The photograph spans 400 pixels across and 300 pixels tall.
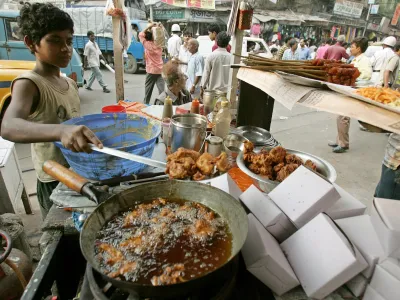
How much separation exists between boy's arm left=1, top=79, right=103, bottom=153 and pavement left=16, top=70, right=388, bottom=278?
2273 mm

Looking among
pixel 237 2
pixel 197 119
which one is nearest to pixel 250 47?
pixel 237 2

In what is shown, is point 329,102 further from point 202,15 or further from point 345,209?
point 202,15

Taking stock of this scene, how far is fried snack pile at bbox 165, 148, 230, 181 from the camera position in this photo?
173 centimetres

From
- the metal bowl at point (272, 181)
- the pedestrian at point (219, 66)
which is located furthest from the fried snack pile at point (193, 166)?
the pedestrian at point (219, 66)

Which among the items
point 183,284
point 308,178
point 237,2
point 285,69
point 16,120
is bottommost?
point 183,284

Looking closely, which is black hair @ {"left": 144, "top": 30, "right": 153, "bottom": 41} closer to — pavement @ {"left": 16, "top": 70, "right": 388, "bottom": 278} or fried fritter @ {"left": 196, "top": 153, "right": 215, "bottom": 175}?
pavement @ {"left": 16, "top": 70, "right": 388, "bottom": 278}

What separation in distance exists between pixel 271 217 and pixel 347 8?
112ft

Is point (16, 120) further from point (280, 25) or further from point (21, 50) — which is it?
point (280, 25)

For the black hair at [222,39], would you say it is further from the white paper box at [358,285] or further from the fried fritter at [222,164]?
the white paper box at [358,285]

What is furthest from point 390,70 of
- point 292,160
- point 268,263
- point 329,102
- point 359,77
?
point 268,263

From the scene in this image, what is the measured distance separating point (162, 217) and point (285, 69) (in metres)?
1.40

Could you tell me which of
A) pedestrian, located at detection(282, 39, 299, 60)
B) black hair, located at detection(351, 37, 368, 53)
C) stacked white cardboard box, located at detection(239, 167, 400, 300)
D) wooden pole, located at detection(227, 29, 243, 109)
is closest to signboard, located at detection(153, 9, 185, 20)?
pedestrian, located at detection(282, 39, 299, 60)

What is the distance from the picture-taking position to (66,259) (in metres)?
1.74

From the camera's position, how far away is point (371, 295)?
1.12 m
